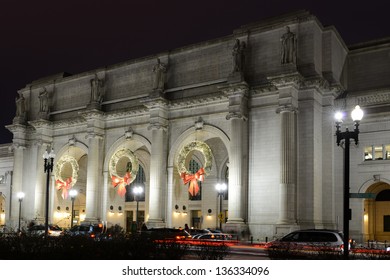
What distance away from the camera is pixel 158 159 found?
55969mm

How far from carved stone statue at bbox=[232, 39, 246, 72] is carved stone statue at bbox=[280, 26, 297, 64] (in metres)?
4.32

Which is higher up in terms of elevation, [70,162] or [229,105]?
[229,105]

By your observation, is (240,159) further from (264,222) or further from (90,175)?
(90,175)

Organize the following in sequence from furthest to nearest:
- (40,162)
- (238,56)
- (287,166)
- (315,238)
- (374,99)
A: (40,162) < (238,56) < (374,99) < (287,166) < (315,238)

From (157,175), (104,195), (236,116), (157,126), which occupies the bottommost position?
(104,195)

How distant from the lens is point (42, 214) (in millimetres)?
67812

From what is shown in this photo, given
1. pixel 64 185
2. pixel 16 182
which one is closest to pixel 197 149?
pixel 64 185

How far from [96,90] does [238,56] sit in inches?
780

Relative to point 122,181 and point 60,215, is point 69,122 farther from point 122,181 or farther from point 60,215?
point 60,215

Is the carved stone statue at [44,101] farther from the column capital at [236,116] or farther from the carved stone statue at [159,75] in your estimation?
the column capital at [236,116]

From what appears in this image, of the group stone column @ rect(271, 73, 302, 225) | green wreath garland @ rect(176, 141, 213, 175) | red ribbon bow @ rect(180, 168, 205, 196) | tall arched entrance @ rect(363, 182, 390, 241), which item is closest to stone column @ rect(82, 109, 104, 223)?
green wreath garland @ rect(176, 141, 213, 175)
